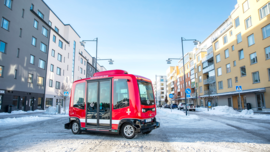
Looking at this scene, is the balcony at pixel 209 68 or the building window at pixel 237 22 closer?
the building window at pixel 237 22

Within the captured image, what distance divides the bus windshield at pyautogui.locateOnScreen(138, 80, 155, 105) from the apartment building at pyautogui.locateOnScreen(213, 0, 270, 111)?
17.9 meters

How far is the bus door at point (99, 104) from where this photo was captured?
287 inches

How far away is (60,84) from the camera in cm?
3897

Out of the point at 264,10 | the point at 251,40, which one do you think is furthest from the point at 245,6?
the point at 251,40

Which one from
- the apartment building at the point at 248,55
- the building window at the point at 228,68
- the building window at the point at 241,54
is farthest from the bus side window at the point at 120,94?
the building window at the point at 228,68

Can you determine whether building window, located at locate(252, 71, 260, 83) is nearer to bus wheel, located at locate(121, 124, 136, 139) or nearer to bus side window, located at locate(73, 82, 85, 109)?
bus wheel, located at locate(121, 124, 136, 139)

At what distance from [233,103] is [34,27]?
37343mm

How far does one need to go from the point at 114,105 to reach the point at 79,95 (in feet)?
7.11

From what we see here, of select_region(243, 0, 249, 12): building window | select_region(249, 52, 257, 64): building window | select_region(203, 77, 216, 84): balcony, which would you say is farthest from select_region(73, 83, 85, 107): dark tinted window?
select_region(203, 77, 216, 84): balcony

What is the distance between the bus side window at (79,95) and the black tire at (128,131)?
238cm

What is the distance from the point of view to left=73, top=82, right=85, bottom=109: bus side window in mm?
8133

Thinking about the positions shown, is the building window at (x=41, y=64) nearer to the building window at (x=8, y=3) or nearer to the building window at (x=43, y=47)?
the building window at (x=43, y=47)

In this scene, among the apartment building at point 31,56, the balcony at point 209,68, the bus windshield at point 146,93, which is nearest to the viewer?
the bus windshield at point 146,93

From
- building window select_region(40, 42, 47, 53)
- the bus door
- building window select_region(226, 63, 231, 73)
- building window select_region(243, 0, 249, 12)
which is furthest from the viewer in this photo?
building window select_region(226, 63, 231, 73)
